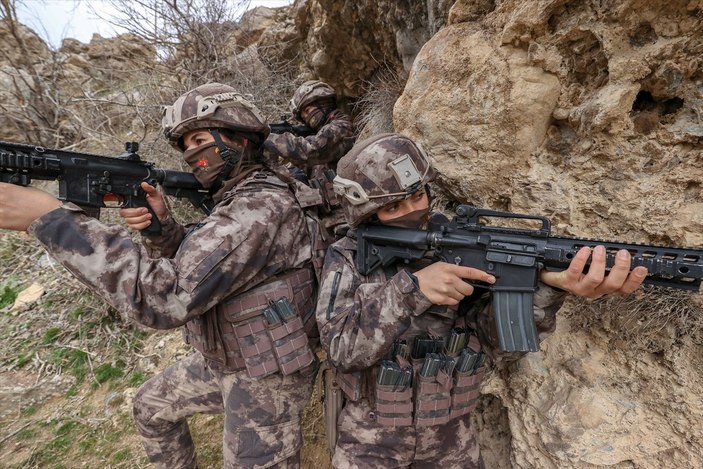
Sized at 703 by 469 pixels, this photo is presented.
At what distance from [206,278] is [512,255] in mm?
1444

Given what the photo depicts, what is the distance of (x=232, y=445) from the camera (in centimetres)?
209

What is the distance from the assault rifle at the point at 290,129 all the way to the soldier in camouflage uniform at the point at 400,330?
3.00m

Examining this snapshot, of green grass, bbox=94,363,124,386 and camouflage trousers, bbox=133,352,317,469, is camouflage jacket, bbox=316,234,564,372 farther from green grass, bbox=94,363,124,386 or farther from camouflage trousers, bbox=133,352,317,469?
green grass, bbox=94,363,124,386

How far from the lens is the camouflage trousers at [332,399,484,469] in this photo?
198 centimetres

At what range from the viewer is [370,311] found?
1.78 metres

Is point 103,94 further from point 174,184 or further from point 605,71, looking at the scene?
point 605,71

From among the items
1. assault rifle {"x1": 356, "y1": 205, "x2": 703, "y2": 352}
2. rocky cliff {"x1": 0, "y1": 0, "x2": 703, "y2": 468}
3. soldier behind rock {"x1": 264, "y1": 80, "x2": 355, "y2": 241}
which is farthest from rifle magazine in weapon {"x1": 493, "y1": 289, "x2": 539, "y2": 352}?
soldier behind rock {"x1": 264, "y1": 80, "x2": 355, "y2": 241}

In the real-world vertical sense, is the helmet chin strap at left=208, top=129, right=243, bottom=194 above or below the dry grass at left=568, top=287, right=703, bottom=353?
above

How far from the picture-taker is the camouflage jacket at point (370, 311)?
1.74 m

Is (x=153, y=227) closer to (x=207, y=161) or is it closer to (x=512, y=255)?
(x=207, y=161)

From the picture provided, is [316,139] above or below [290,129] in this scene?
below

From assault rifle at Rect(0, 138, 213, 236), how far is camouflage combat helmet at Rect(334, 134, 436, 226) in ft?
4.65

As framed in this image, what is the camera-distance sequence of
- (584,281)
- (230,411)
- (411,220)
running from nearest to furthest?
(584,281)
(411,220)
(230,411)

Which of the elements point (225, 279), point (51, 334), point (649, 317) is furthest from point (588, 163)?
point (51, 334)
